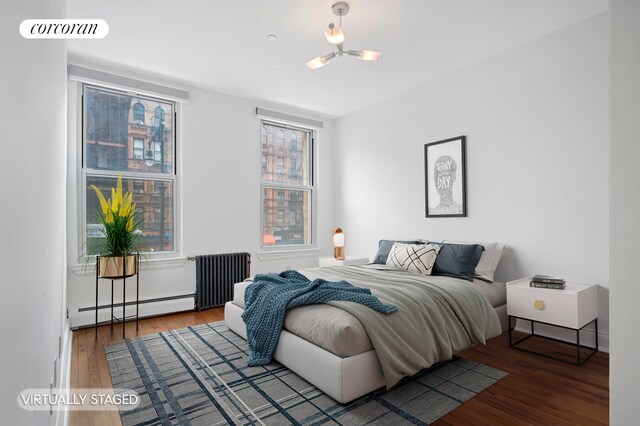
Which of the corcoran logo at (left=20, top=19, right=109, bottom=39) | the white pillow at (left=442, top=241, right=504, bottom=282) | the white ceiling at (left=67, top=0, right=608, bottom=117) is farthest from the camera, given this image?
the white pillow at (left=442, top=241, right=504, bottom=282)

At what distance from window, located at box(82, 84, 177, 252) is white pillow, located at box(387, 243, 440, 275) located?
275 cm

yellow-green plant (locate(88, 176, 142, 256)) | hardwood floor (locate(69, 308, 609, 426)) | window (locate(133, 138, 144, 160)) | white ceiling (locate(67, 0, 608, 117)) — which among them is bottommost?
hardwood floor (locate(69, 308, 609, 426))

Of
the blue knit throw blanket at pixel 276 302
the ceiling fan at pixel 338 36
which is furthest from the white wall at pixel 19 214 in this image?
the ceiling fan at pixel 338 36

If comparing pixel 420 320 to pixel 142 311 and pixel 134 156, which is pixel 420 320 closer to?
pixel 142 311

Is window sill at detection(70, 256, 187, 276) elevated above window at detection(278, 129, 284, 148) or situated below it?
below

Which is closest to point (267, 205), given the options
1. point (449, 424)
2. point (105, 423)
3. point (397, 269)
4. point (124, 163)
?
point (124, 163)

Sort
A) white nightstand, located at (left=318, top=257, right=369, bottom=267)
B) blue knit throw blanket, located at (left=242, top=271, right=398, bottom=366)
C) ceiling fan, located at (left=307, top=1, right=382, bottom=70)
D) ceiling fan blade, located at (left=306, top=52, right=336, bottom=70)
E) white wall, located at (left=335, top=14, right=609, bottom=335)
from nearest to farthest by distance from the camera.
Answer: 1. blue knit throw blanket, located at (left=242, top=271, right=398, bottom=366)
2. ceiling fan, located at (left=307, top=1, right=382, bottom=70)
3. ceiling fan blade, located at (left=306, top=52, right=336, bottom=70)
4. white wall, located at (left=335, top=14, right=609, bottom=335)
5. white nightstand, located at (left=318, top=257, right=369, bottom=267)

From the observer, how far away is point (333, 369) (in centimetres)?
209

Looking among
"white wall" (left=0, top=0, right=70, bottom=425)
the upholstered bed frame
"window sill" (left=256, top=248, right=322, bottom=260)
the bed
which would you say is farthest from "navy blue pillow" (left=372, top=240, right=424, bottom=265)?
"white wall" (left=0, top=0, right=70, bottom=425)

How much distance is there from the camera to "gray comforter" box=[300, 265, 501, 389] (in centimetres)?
221

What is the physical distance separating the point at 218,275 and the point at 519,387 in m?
3.43

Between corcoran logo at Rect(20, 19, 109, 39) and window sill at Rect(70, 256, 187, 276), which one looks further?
window sill at Rect(70, 256, 187, 276)

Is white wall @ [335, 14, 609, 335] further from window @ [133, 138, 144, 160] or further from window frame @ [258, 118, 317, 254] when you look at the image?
window @ [133, 138, 144, 160]

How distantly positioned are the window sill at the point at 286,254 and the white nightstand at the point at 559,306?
3.07m
